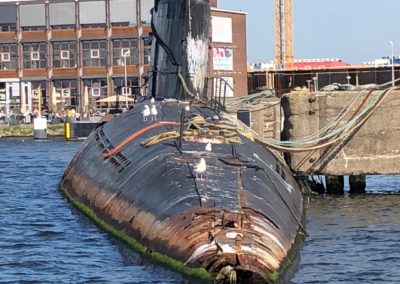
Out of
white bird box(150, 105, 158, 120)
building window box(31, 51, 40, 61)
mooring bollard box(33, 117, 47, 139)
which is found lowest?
mooring bollard box(33, 117, 47, 139)

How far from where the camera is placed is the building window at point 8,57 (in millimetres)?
98125

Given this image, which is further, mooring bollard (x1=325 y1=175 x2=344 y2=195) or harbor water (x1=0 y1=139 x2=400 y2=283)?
mooring bollard (x1=325 y1=175 x2=344 y2=195)

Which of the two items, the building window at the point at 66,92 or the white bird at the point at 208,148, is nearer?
the white bird at the point at 208,148

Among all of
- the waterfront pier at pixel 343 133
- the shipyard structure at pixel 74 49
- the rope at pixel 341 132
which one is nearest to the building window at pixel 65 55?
the shipyard structure at pixel 74 49

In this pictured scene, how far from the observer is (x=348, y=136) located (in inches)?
1023

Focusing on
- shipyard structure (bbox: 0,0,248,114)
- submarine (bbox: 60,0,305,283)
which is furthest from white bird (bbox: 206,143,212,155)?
shipyard structure (bbox: 0,0,248,114)

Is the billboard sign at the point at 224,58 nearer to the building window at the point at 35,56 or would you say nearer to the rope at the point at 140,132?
the building window at the point at 35,56

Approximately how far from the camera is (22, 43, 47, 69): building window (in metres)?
97.3

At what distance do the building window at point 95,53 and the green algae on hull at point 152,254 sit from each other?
73685mm

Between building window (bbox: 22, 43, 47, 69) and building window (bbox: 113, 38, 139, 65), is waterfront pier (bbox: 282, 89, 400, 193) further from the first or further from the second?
building window (bbox: 22, 43, 47, 69)

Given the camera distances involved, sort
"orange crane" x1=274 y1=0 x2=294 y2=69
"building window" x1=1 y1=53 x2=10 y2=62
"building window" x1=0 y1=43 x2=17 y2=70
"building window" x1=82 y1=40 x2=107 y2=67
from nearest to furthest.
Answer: "building window" x1=82 y1=40 x2=107 y2=67 → "building window" x1=0 y1=43 x2=17 y2=70 → "building window" x1=1 y1=53 x2=10 y2=62 → "orange crane" x1=274 y1=0 x2=294 y2=69

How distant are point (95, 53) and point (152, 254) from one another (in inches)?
3223

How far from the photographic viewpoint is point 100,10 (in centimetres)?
9756

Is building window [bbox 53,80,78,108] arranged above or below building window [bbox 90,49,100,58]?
below
